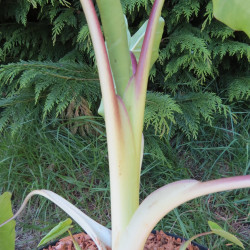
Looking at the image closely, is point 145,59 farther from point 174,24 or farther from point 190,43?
point 174,24

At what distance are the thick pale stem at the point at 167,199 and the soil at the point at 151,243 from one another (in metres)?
0.18

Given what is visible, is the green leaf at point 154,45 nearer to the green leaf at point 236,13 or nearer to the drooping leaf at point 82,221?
the green leaf at point 236,13

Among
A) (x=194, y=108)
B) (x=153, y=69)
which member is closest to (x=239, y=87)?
(x=194, y=108)

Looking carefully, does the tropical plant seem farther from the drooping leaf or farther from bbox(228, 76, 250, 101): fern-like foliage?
bbox(228, 76, 250, 101): fern-like foliage

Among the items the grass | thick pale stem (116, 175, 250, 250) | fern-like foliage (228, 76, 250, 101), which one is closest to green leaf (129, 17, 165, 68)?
thick pale stem (116, 175, 250, 250)

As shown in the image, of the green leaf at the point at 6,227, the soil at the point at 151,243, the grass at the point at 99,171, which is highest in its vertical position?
the green leaf at the point at 6,227

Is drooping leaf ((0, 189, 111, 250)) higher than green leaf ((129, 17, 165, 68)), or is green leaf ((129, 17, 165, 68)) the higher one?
green leaf ((129, 17, 165, 68))

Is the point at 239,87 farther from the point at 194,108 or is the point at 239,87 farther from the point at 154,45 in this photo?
the point at 154,45

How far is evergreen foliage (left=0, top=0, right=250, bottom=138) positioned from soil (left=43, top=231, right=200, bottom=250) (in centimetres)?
48

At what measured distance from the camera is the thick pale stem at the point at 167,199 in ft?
1.29

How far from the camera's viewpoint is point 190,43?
116cm

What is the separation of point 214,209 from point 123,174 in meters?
0.79

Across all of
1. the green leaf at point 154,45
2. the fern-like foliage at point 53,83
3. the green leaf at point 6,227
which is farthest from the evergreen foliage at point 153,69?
the green leaf at point 6,227

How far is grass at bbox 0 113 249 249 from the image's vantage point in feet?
3.61
